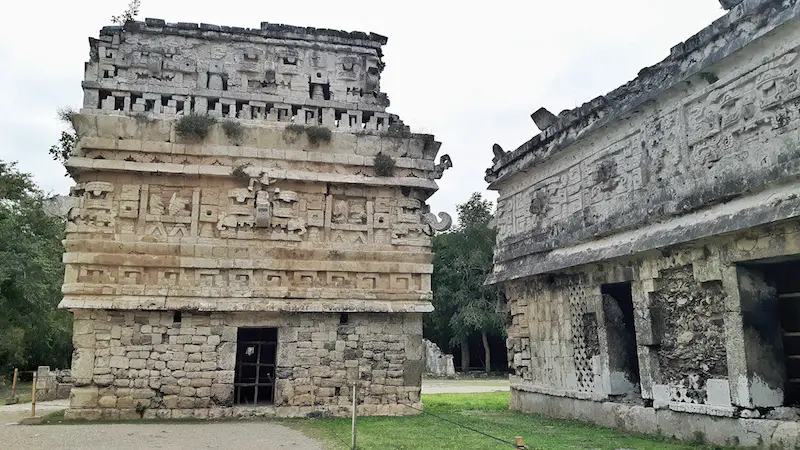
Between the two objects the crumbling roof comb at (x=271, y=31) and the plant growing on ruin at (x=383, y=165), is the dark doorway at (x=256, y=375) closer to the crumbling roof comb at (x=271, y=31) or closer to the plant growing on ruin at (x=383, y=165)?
the plant growing on ruin at (x=383, y=165)

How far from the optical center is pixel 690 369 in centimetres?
748

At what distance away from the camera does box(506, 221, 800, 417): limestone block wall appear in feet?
21.8

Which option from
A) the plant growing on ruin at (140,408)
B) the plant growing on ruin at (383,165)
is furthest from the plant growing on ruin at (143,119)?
the plant growing on ruin at (140,408)

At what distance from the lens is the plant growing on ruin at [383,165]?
11.3 m

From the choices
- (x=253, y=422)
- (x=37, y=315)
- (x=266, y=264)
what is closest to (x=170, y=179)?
(x=266, y=264)

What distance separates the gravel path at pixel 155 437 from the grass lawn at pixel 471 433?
0.53 meters

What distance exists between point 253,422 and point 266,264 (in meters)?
2.65

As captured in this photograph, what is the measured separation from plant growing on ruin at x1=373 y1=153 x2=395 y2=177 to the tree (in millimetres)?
18367

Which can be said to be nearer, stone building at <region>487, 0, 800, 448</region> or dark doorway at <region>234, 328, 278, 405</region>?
stone building at <region>487, 0, 800, 448</region>

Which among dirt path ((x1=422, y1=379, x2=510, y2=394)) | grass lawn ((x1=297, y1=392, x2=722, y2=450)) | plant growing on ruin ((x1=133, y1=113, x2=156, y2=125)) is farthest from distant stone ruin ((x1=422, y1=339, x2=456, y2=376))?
plant growing on ruin ((x1=133, y1=113, x2=156, y2=125))

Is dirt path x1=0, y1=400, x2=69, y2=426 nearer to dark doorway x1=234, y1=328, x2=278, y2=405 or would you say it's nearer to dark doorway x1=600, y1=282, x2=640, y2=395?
dark doorway x1=234, y1=328, x2=278, y2=405

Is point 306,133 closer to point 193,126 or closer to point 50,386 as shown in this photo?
point 193,126

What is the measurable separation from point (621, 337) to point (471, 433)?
2861 mm

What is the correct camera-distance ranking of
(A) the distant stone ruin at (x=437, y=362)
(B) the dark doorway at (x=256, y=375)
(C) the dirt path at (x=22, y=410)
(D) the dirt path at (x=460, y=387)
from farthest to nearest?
1. (A) the distant stone ruin at (x=437, y=362)
2. (D) the dirt path at (x=460, y=387)
3. (B) the dark doorway at (x=256, y=375)
4. (C) the dirt path at (x=22, y=410)
